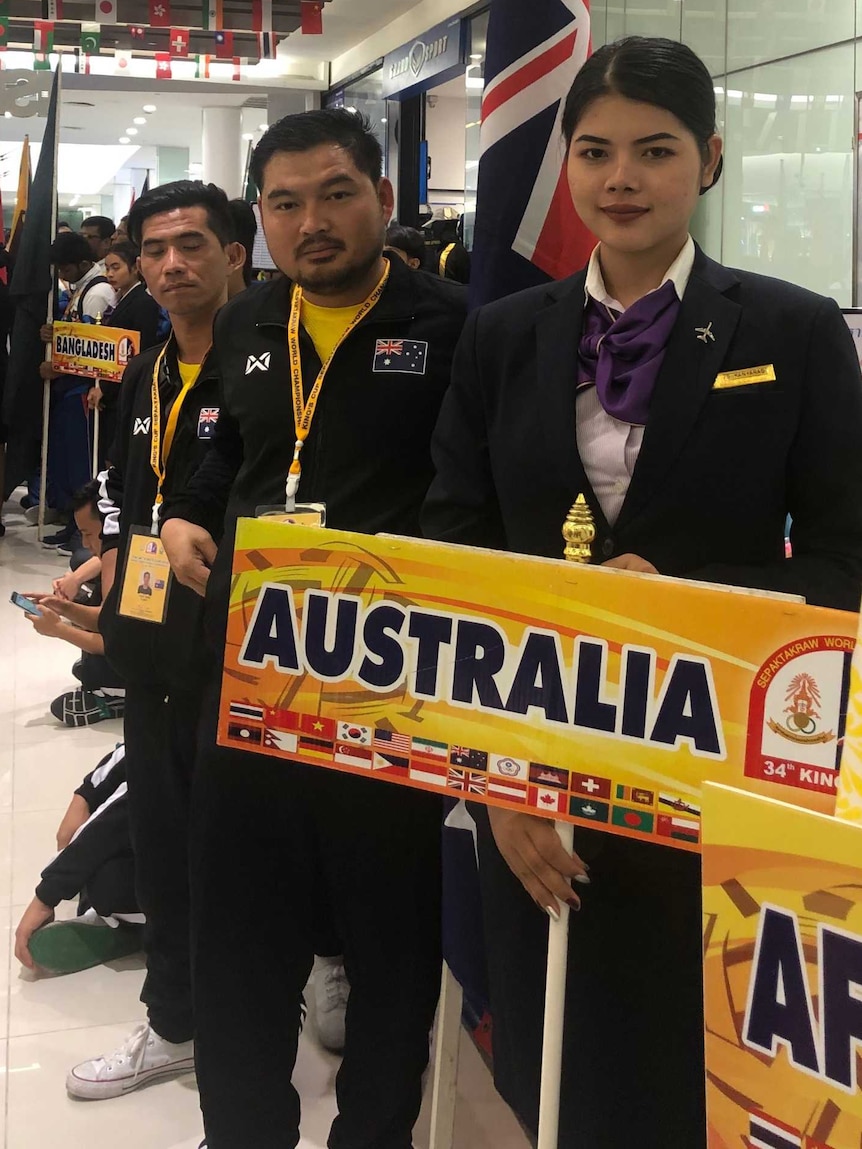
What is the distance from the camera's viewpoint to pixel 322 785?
60.0 inches

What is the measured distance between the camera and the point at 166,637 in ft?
6.26

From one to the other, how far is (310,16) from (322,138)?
795 cm

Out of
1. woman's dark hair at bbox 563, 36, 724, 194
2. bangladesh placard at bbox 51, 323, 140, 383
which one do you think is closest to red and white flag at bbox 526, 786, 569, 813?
woman's dark hair at bbox 563, 36, 724, 194

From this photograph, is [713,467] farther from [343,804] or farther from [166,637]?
[166,637]

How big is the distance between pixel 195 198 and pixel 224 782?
1205 mm

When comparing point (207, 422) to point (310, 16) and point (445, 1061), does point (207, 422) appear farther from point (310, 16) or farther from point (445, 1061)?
point (310, 16)

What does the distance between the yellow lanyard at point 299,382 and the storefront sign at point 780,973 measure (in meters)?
0.97

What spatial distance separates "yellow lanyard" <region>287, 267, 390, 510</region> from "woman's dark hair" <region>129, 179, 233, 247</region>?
62 centimetres

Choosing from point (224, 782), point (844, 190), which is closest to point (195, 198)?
point (224, 782)

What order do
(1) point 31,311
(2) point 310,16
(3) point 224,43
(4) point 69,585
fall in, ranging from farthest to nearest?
1. (3) point 224,43
2. (2) point 310,16
3. (1) point 31,311
4. (4) point 69,585

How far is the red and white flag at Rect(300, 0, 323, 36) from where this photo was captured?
8.38 metres

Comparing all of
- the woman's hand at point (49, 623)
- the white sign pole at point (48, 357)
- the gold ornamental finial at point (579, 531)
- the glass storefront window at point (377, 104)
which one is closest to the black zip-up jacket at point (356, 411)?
the gold ornamental finial at point (579, 531)

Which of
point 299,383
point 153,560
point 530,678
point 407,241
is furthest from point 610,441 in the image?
point 407,241

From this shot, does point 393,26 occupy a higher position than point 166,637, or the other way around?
point 393,26
